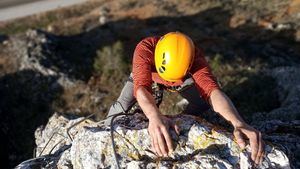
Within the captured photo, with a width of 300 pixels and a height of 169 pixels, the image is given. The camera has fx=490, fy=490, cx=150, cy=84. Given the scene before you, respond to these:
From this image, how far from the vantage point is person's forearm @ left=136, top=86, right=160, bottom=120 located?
24.9 ft

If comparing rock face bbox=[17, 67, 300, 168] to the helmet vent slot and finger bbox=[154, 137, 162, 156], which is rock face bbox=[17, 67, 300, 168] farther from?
the helmet vent slot

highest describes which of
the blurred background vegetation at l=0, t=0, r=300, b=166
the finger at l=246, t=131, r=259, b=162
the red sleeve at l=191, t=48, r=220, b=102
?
the blurred background vegetation at l=0, t=0, r=300, b=166

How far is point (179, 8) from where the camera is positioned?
32906 millimetres

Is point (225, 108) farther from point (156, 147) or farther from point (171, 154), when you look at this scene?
point (156, 147)

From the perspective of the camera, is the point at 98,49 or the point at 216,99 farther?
the point at 98,49

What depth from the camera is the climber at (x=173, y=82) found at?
7.23 meters

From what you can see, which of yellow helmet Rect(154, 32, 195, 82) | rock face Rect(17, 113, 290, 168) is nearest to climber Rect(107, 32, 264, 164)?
yellow helmet Rect(154, 32, 195, 82)

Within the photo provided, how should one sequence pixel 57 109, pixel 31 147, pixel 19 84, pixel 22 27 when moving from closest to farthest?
pixel 31 147 < pixel 57 109 < pixel 19 84 < pixel 22 27

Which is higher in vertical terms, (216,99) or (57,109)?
(57,109)

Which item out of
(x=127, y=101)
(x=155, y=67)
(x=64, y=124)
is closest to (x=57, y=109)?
(x=64, y=124)

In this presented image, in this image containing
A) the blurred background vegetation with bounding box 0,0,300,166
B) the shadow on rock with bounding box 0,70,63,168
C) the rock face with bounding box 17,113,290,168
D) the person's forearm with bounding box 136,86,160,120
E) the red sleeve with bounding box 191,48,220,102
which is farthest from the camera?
the shadow on rock with bounding box 0,70,63,168

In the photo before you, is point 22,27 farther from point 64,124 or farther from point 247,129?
point 247,129

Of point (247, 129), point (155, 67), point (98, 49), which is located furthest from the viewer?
point (98, 49)

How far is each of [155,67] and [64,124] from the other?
375cm
